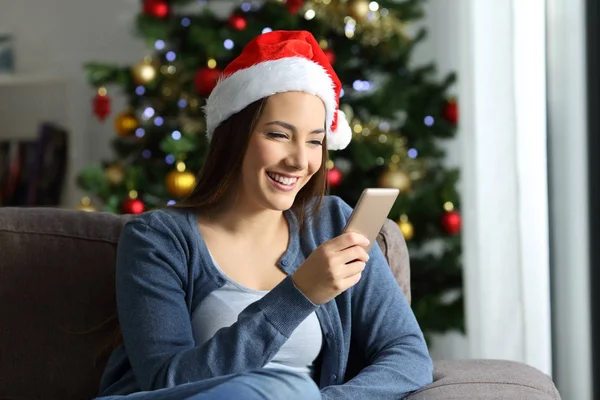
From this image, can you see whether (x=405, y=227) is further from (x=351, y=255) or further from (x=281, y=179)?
(x=351, y=255)

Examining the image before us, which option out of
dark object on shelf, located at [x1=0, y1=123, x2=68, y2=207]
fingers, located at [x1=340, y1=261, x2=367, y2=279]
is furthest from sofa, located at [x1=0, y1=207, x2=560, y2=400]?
dark object on shelf, located at [x1=0, y1=123, x2=68, y2=207]

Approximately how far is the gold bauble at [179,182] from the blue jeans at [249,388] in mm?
1983

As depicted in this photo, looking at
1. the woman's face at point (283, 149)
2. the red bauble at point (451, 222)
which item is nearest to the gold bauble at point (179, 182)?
the red bauble at point (451, 222)

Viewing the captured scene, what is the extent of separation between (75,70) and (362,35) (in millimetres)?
1791

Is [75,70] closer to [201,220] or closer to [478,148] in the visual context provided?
[478,148]

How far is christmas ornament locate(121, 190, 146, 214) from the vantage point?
10.4 feet

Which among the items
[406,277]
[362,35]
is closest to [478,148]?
[362,35]

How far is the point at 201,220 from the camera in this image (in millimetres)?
1693

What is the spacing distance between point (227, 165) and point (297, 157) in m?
0.16

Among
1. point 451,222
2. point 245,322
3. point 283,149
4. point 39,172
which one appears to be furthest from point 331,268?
point 39,172

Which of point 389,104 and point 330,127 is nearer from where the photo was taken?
point 330,127

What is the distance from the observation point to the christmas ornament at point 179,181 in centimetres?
313

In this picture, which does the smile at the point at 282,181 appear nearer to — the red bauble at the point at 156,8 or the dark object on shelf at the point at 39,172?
the red bauble at the point at 156,8

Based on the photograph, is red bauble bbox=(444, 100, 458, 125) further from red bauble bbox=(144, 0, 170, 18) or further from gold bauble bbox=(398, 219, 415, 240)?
red bauble bbox=(144, 0, 170, 18)
